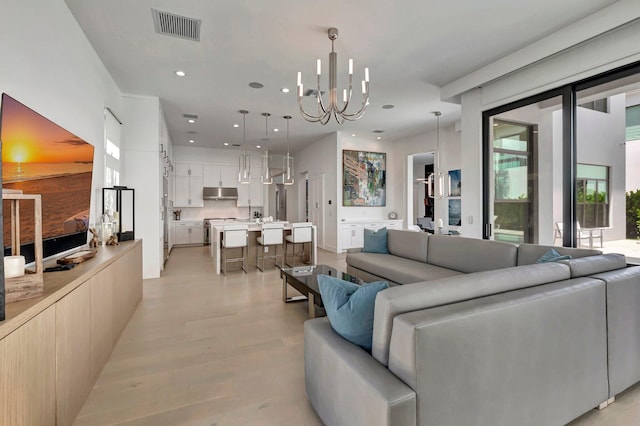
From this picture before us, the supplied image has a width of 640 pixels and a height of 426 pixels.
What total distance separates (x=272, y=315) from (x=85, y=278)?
188cm

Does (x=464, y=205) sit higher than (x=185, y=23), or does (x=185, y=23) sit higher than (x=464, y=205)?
(x=185, y=23)

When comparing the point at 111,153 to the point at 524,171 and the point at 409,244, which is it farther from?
the point at 524,171

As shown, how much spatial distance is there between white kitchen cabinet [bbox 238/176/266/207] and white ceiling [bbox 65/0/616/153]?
176 inches

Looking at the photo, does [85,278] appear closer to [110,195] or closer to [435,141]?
[110,195]

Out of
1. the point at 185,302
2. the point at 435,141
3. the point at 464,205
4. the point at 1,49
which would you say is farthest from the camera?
the point at 435,141

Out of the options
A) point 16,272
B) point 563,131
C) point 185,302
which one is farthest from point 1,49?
point 563,131

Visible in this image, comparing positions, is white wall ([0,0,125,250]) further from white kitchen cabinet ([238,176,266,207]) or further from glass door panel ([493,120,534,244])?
white kitchen cabinet ([238,176,266,207])

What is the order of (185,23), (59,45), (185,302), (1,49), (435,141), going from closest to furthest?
(1,49) < (59,45) < (185,23) < (185,302) < (435,141)

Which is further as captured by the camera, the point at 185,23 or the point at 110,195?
the point at 110,195

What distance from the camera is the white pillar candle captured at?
138cm

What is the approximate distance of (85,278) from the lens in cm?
193

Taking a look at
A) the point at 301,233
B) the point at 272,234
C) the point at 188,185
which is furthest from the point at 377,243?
the point at 188,185

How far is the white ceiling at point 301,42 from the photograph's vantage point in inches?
108

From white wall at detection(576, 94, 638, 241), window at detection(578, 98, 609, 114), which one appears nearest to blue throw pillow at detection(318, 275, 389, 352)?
white wall at detection(576, 94, 638, 241)
